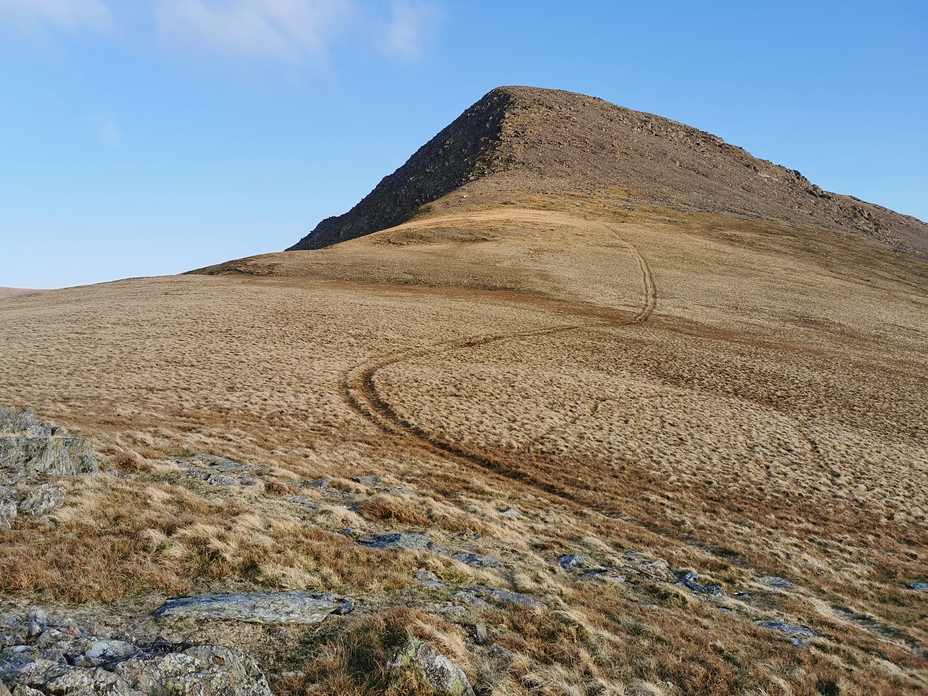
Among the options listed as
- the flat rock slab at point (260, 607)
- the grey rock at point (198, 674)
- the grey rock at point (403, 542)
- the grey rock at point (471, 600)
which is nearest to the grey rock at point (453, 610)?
the grey rock at point (471, 600)

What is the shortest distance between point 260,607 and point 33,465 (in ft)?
23.0

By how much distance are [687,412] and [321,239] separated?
111025 millimetres

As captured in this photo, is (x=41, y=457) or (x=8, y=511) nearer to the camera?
(x=8, y=511)

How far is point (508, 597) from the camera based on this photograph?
9.68m

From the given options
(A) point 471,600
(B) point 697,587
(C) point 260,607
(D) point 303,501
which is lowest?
(B) point 697,587

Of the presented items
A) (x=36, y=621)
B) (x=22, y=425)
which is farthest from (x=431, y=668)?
(x=22, y=425)

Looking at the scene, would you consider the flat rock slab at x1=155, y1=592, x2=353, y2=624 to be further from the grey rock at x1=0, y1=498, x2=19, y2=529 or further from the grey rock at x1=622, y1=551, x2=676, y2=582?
the grey rock at x1=622, y1=551, x2=676, y2=582

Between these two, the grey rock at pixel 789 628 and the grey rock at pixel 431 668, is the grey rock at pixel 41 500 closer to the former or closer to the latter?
the grey rock at pixel 431 668

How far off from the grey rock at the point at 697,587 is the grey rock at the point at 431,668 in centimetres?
706

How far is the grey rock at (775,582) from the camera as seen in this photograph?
43.9 ft

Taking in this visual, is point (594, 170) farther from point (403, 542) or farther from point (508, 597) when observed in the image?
point (508, 597)

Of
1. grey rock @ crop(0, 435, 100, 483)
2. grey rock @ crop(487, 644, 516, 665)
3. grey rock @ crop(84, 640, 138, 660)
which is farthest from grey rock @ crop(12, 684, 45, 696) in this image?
grey rock @ crop(0, 435, 100, 483)

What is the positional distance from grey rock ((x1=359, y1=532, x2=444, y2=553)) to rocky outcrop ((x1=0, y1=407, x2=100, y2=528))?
18.0 ft

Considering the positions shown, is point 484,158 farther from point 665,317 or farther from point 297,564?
point 297,564
